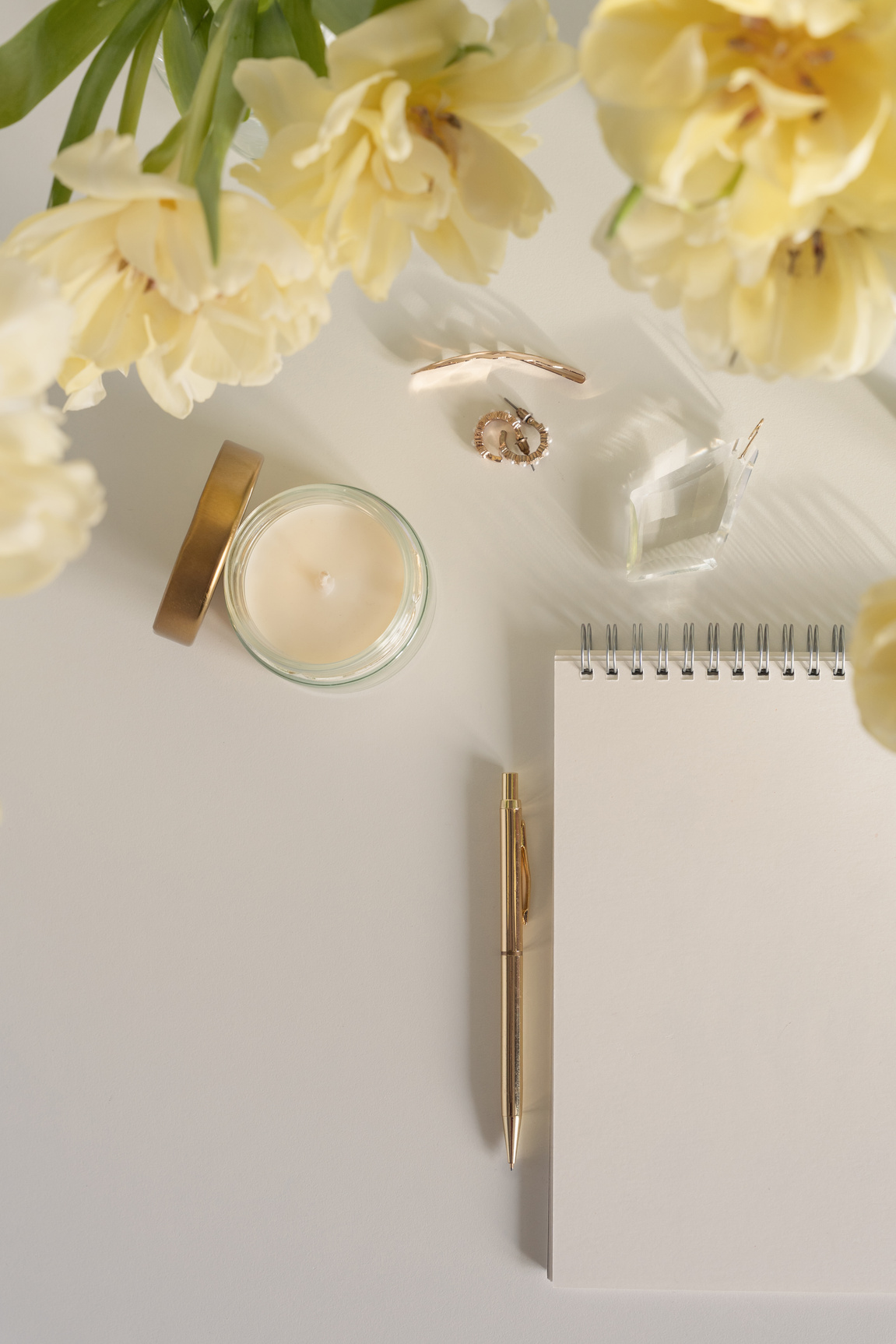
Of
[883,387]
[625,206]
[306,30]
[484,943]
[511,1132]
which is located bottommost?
[511,1132]

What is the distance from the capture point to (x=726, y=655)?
0.58 meters

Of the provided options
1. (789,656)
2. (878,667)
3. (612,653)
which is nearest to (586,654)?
(612,653)

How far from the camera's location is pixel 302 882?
1.98ft

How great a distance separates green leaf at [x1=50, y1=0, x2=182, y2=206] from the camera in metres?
0.30

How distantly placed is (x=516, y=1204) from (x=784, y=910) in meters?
0.25

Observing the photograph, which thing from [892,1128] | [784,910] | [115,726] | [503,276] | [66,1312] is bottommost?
[66,1312]

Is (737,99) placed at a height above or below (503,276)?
below

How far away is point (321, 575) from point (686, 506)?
22cm

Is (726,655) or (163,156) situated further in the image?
(726,655)

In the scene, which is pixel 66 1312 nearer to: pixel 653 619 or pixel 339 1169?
pixel 339 1169

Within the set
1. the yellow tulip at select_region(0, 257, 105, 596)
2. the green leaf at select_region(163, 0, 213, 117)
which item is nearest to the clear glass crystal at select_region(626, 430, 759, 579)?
the green leaf at select_region(163, 0, 213, 117)

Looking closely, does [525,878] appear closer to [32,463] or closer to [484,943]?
[484,943]

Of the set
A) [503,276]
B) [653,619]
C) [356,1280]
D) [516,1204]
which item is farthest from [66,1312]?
[503,276]

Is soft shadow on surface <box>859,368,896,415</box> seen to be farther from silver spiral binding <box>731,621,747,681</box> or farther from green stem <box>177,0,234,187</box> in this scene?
green stem <box>177,0,234,187</box>
